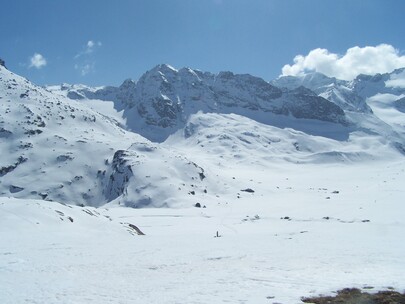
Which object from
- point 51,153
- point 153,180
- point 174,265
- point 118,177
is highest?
point 51,153

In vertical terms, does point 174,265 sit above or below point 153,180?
below

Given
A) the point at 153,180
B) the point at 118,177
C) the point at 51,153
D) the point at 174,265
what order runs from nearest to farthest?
the point at 174,265 < the point at 153,180 < the point at 118,177 < the point at 51,153

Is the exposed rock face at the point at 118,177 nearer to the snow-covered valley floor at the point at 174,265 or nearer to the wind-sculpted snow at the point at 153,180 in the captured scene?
the wind-sculpted snow at the point at 153,180

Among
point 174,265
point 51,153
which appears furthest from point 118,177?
point 174,265

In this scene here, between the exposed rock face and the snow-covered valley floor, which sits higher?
the exposed rock face

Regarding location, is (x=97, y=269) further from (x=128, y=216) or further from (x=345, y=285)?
(x=128, y=216)

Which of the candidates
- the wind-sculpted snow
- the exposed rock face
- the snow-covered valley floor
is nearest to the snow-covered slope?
the exposed rock face

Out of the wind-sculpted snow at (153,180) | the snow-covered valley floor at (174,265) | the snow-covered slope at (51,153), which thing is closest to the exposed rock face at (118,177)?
the wind-sculpted snow at (153,180)

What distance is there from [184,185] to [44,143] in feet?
228

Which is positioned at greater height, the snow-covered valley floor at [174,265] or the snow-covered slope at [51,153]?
the snow-covered slope at [51,153]

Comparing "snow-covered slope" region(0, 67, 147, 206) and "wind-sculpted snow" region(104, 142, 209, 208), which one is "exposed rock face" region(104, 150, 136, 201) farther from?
"snow-covered slope" region(0, 67, 147, 206)

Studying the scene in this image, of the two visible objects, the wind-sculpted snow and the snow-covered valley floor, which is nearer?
the snow-covered valley floor

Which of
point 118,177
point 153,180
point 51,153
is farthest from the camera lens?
point 51,153

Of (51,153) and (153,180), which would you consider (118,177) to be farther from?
(51,153)
